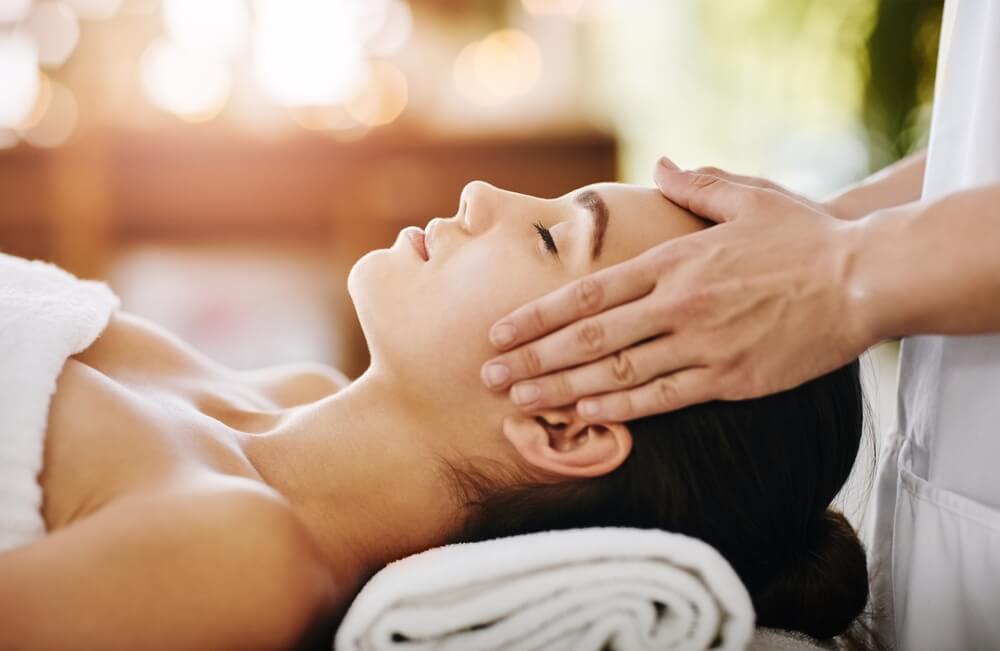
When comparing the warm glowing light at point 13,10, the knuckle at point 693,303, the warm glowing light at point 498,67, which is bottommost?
the knuckle at point 693,303

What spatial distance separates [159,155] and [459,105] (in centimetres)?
169

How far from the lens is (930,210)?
0.94m

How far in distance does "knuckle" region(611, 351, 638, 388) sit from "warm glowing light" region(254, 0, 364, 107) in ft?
12.8

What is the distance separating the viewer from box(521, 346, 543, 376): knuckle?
3.38 feet

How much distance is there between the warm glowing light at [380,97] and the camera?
4512 mm

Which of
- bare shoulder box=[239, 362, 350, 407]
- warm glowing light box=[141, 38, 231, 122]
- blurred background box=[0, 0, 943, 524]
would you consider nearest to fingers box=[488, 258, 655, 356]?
bare shoulder box=[239, 362, 350, 407]

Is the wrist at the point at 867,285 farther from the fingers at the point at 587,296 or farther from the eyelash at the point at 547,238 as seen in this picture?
the eyelash at the point at 547,238

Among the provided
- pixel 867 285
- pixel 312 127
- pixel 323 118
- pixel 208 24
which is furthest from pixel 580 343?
pixel 208 24

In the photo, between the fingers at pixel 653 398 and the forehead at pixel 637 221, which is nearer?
the fingers at pixel 653 398

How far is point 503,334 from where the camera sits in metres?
A: 1.03

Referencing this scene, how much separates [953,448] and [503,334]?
624 mm

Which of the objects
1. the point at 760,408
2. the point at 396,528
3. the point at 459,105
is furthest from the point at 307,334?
the point at 760,408

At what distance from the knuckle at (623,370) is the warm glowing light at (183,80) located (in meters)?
4.05

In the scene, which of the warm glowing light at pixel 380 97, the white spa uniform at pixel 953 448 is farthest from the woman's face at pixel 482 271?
the warm glowing light at pixel 380 97
